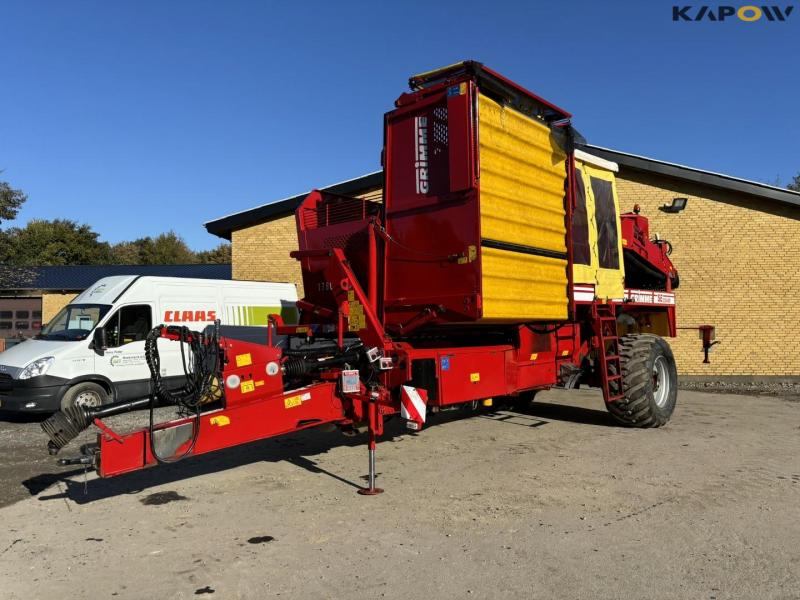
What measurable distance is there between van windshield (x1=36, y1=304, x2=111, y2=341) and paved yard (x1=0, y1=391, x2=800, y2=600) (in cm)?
266

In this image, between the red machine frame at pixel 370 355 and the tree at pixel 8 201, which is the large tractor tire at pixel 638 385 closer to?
the red machine frame at pixel 370 355

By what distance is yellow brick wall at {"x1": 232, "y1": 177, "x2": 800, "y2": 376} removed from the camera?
47.1 feet

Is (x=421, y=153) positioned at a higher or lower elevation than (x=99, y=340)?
higher

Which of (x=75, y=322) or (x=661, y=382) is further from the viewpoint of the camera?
(x=75, y=322)

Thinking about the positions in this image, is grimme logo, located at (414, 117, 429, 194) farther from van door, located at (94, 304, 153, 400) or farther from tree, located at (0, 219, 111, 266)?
tree, located at (0, 219, 111, 266)

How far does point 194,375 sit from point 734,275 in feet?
44.8

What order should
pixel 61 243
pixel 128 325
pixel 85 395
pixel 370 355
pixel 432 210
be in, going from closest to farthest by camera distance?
pixel 370 355
pixel 432 210
pixel 85 395
pixel 128 325
pixel 61 243

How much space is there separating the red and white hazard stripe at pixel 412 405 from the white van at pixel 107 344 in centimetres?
495

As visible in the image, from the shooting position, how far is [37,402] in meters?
9.30

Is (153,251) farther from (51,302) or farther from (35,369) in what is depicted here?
(35,369)

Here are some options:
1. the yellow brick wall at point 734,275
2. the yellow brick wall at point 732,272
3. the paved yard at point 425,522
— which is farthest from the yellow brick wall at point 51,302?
the yellow brick wall at point 734,275

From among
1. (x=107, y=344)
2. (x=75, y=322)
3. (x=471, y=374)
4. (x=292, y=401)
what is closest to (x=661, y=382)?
(x=471, y=374)

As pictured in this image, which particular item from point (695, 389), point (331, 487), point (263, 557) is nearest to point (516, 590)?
point (263, 557)

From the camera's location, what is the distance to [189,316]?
11.4 meters
